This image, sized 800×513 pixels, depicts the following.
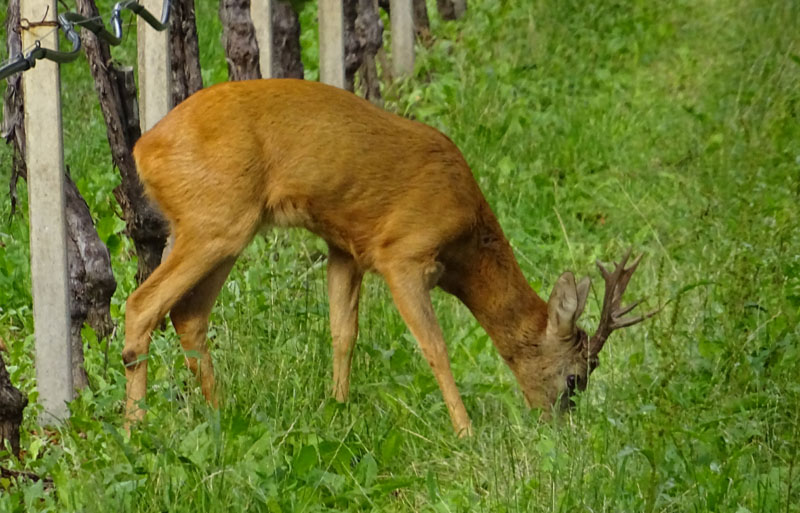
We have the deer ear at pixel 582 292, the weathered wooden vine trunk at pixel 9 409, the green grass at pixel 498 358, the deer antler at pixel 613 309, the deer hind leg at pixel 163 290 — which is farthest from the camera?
the deer ear at pixel 582 292

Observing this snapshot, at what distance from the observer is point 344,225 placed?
6.13 metres

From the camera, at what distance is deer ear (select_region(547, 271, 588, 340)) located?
6.43 metres

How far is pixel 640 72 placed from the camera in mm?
11516

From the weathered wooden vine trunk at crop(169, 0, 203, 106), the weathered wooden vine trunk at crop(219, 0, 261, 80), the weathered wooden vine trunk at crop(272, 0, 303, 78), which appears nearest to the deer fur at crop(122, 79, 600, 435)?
the weathered wooden vine trunk at crop(169, 0, 203, 106)

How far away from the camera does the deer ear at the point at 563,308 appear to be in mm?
6426

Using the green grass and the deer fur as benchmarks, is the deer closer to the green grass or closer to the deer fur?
the deer fur

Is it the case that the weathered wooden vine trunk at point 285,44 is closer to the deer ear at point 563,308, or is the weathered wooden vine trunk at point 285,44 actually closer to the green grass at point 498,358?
the green grass at point 498,358

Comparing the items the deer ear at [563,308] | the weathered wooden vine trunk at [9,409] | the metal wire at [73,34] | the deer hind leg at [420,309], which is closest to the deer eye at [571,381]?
the deer ear at [563,308]

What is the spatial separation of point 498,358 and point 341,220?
63.1 inches

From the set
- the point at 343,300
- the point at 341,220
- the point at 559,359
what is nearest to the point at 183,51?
the point at 341,220

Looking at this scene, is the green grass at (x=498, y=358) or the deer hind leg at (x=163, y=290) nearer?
the green grass at (x=498, y=358)

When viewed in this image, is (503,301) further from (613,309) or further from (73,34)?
(73,34)

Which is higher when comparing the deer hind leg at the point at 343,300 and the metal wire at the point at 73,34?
the metal wire at the point at 73,34

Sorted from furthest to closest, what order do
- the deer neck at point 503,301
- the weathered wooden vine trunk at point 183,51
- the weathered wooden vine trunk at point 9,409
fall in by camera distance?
the weathered wooden vine trunk at point 183,51, the deer neck at point 503,301, the weathered wooden vine trunk at point 9,409
